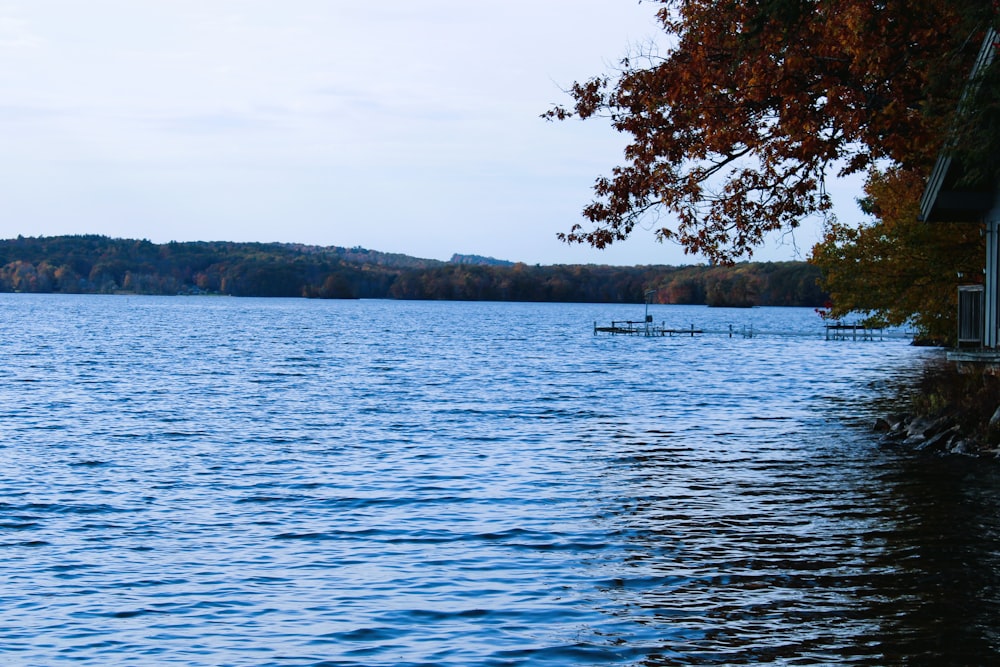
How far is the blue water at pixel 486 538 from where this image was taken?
467 inches

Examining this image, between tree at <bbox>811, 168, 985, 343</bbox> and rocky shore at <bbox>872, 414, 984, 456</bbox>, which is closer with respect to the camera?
rocky shore at <bbox>872, 414, 984, 456</bbox>

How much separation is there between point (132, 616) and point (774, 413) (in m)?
28.1

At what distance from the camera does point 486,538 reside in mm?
17203

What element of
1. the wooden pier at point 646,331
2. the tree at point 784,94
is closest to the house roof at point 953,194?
the tree at point 784,94

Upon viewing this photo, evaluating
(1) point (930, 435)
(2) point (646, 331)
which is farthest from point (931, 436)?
(2) point (646, 331)

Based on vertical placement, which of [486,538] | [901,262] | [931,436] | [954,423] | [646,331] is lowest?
[486,538]

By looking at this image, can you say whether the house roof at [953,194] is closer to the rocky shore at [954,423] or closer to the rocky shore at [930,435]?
the rocky shore at [954,423]

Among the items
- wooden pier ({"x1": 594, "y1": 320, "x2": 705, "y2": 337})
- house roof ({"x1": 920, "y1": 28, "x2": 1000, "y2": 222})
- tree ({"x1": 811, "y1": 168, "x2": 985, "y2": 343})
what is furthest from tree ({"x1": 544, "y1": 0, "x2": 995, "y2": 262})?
wooden pier ({"x1": 594, "y1": 320, "x2": 705, "y2": 337})

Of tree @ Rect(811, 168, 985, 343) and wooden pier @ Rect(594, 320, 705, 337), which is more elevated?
tree @ Rect(811, 168, 985, 343)

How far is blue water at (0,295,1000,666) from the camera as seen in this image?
1185 centimetres

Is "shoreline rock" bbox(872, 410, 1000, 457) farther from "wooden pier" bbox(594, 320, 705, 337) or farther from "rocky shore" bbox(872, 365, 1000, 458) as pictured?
"wooden pier" bbox(594, 320, 705, 337)

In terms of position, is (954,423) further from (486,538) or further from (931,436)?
(486,538)

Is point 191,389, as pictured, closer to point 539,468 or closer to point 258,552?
point 539,468

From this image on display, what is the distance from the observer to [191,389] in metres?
48.8
